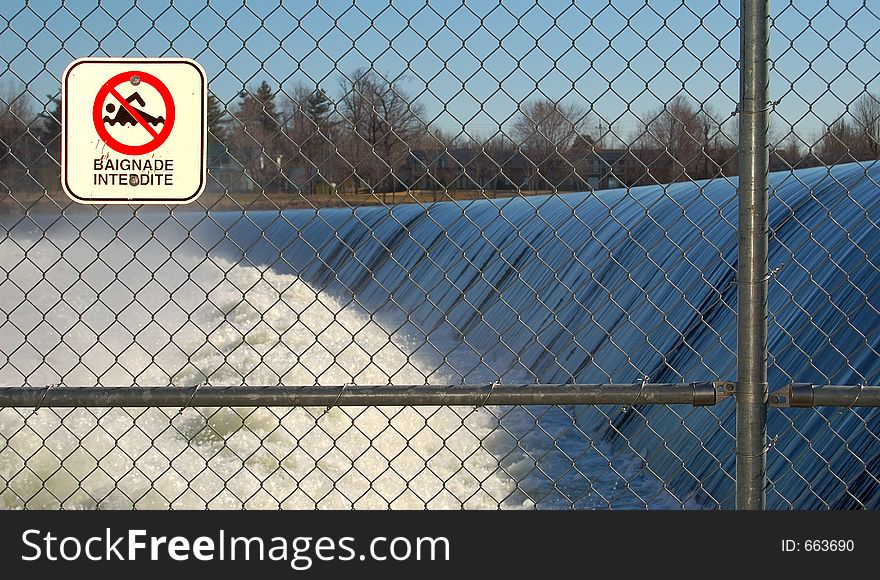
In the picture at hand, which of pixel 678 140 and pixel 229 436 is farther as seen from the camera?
pixel 229 436

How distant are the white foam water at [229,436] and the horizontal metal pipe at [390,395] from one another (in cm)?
74

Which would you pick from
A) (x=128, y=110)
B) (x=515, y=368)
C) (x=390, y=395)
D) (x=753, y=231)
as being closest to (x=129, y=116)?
(x=128, y=110)

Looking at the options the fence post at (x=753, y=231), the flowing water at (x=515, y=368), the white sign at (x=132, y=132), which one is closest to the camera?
the fence post at (x=753, y=231)

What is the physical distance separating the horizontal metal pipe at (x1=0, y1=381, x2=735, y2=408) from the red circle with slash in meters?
0.76

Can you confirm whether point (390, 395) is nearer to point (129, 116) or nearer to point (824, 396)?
point (129, 116)

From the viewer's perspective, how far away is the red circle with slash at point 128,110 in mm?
2889

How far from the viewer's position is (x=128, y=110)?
290cm

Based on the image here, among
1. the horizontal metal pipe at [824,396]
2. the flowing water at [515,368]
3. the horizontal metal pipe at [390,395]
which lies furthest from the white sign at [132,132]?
the horizontal metal pipe at [824,396]

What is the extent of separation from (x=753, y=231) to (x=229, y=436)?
5.42 metres

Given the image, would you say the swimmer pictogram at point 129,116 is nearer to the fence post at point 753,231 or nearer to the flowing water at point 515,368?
the flowing water at point 515,368

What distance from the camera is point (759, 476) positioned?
2832 mm
